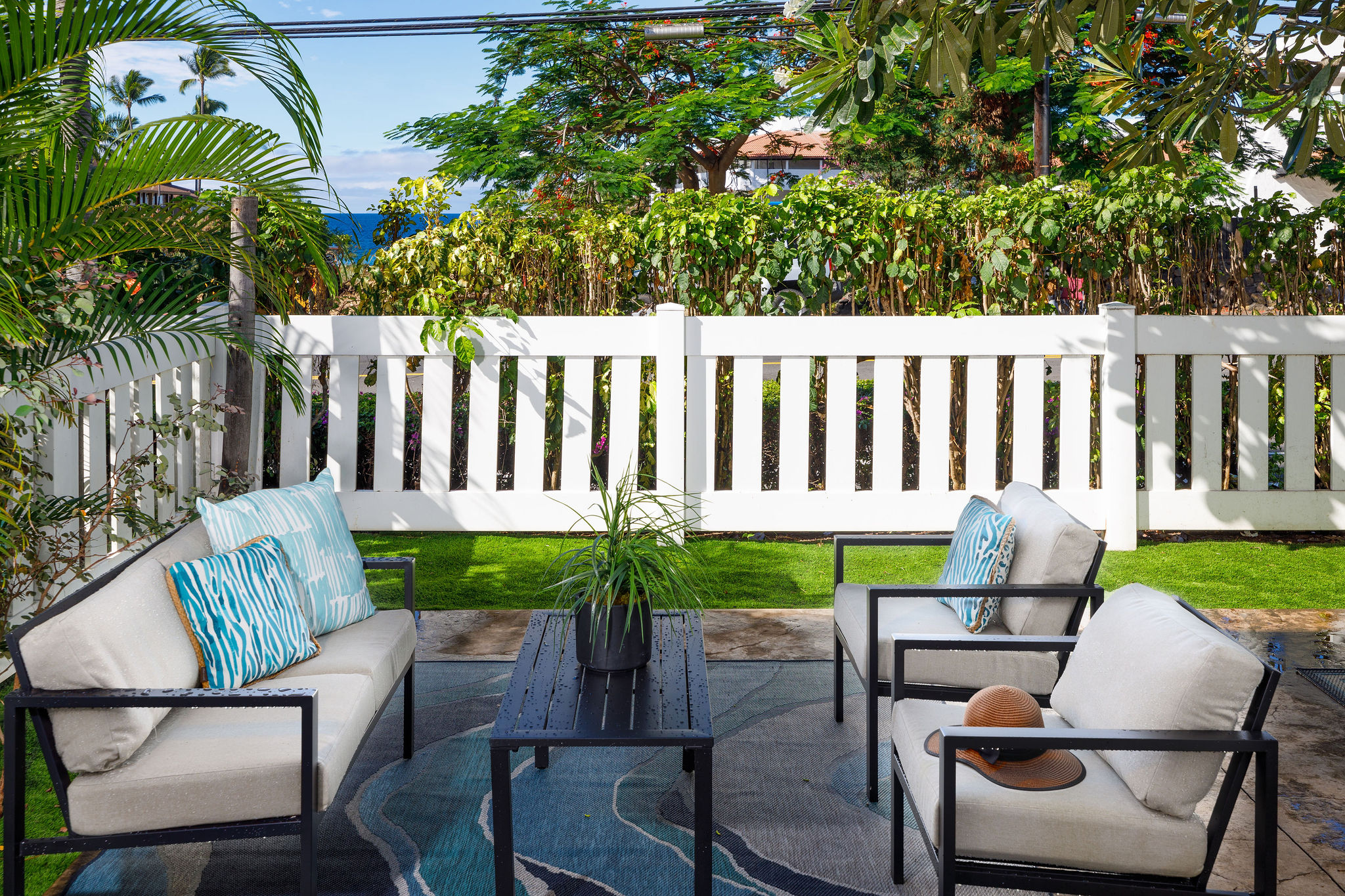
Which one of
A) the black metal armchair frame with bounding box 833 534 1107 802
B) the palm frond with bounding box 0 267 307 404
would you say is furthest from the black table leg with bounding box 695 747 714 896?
the palm frond with bounding box 0 267 307 404

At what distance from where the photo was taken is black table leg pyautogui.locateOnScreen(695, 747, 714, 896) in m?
2.31

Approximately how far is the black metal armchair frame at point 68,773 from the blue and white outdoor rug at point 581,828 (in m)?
0.35

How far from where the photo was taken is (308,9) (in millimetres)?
28422

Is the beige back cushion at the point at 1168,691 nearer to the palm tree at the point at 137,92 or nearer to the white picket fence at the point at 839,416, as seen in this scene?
the white picket fence at the point at 839,416

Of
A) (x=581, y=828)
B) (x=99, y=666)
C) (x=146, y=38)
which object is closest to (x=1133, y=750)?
(x=581, y=828)

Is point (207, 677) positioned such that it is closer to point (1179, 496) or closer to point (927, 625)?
point (927, 625)

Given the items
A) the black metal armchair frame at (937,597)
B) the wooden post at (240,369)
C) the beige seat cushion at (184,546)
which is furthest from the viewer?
the wooden post at (240,369)

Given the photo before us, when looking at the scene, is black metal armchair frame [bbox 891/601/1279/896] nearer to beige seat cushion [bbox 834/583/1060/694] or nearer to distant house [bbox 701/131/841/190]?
beige seat cushion [bbox 834/583/1060/694]

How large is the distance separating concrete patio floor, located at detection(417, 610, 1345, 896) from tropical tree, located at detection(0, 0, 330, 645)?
1383 mm

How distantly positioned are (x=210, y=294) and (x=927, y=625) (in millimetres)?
4231

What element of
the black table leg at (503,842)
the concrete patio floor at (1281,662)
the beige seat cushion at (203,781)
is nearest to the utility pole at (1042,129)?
the concrete patio floor at (1281,662)

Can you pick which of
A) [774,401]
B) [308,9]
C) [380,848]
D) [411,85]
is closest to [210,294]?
[774,401]

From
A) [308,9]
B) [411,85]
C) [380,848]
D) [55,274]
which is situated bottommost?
[380,848]

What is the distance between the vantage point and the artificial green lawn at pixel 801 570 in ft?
16.0
